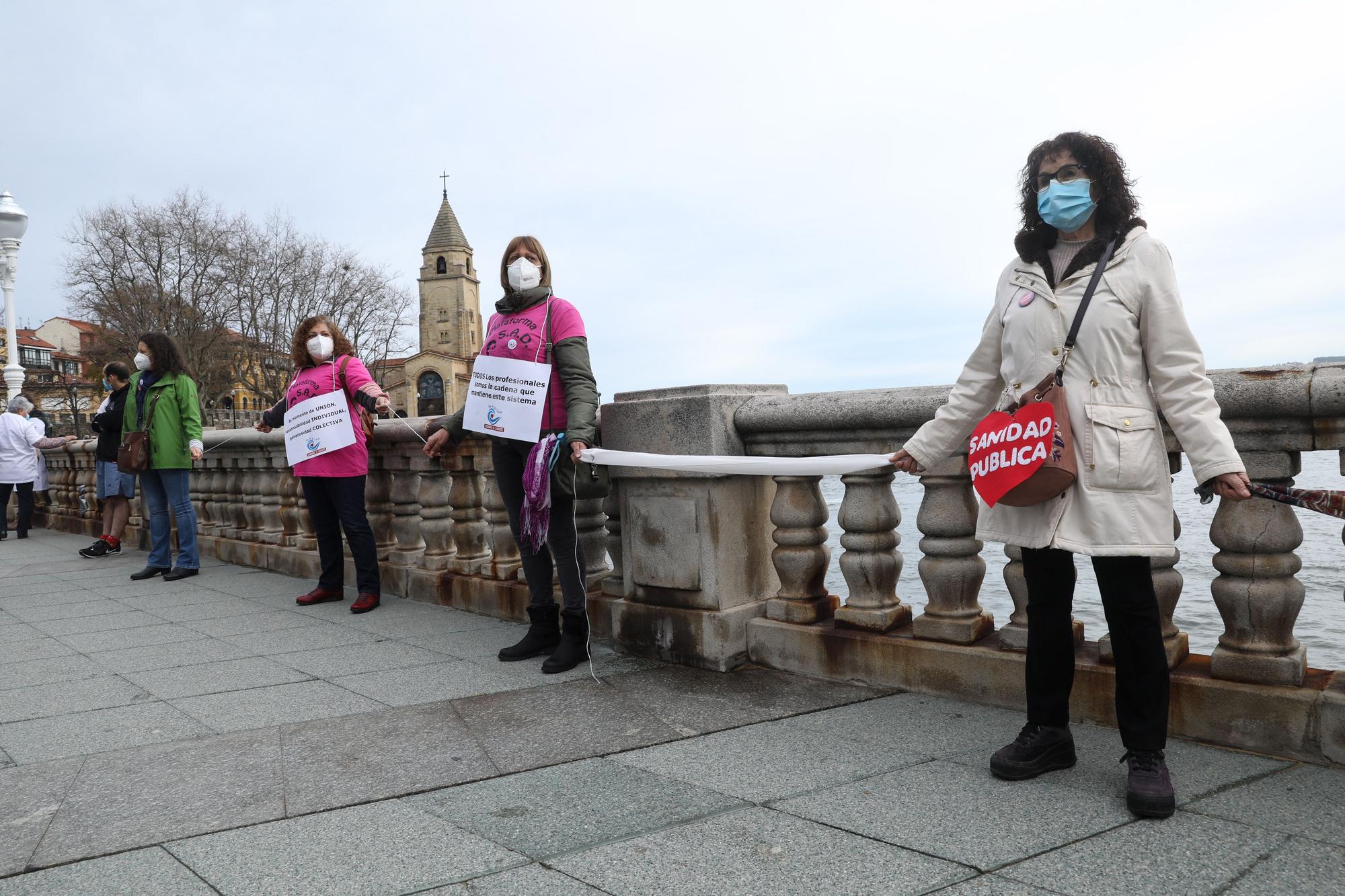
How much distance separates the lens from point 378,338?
183ft

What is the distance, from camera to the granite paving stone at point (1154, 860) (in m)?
2.29

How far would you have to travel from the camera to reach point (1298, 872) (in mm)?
2311

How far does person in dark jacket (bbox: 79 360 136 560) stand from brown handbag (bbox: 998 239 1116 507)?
8397 mm

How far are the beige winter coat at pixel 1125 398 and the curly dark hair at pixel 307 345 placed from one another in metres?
4.73

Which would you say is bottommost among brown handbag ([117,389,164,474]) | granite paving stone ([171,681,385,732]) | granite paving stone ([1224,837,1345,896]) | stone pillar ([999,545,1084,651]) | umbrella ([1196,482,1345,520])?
granite paving stone ([1224,837,1345,896])

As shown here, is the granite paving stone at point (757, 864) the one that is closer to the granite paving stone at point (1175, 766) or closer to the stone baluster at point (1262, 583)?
the granite paving stone at point (1175, 766)

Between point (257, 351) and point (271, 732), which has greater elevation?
point (257, 351)

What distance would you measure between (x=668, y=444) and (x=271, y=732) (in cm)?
192

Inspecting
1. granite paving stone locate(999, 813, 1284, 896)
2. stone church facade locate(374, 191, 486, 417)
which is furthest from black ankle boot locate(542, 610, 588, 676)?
Result: stone church facade locate(374, 191, 486, 417)

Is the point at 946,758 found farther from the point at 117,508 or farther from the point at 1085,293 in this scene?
the point at 117,508

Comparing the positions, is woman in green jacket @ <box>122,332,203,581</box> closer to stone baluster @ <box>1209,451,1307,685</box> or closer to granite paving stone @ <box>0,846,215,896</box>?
granite paving stone @ <box>0,846,215,896</box>

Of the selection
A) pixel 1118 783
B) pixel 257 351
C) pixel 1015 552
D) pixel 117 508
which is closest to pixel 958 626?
pixel 1015 552

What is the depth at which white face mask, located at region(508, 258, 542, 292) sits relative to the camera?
15.2 feet

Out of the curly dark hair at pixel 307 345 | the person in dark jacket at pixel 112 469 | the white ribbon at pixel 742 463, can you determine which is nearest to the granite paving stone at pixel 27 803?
the white ribbon at pixel 742 463
